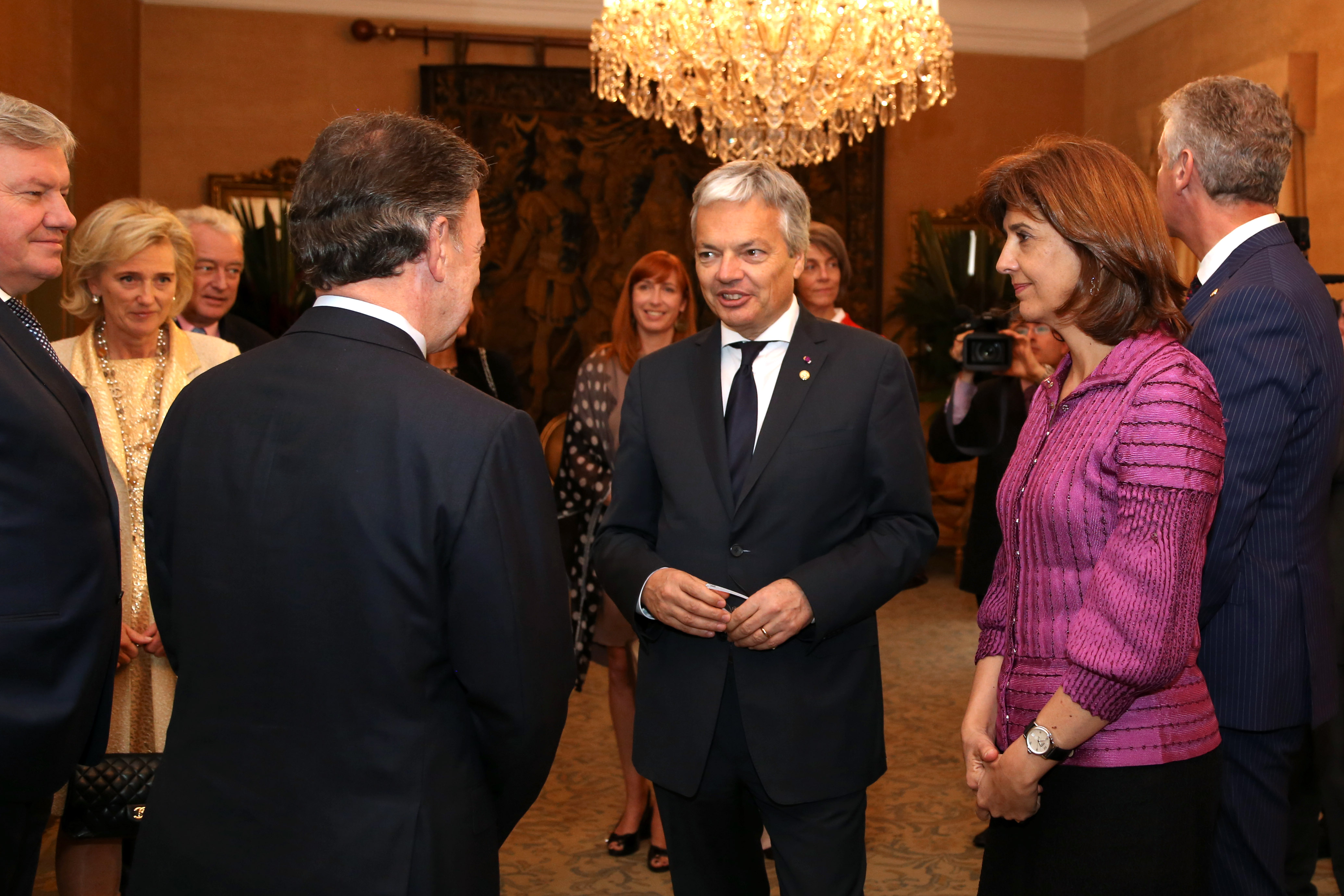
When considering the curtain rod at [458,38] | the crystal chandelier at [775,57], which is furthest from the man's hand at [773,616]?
the curtain rod at [458,38]

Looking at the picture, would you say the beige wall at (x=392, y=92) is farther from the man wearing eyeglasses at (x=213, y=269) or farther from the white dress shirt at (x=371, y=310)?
the white dress shirt at (x=371, y=310)

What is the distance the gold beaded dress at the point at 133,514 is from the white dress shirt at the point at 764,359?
50.5 inches

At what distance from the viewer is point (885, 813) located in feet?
11.8

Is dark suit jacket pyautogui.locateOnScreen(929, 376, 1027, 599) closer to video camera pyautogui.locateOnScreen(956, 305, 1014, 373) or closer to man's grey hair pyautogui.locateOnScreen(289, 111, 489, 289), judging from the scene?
video camera pyautogui.locateOnScreen(956, 305, 1014, 373)

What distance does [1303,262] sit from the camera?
6.63 ft

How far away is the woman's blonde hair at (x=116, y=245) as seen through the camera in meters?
2.68

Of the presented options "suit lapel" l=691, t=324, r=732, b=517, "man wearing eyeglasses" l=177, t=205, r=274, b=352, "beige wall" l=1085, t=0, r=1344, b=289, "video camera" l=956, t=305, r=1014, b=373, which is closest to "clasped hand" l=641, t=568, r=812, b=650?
"suit lapel" l=691, t=324, r=732, b=517

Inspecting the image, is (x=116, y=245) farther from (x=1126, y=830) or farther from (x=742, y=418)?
(x=1126, y=830)

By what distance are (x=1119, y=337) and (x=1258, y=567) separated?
0.61 metres

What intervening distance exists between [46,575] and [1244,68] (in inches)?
260

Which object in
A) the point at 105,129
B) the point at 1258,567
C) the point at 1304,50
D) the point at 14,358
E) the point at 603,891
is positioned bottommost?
the point at 603,891

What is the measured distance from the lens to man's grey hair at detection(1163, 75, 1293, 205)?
77.7 inches

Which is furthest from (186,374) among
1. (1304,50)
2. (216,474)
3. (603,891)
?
(1304,50)

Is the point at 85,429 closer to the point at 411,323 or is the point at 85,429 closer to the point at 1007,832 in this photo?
the point at 411,323
